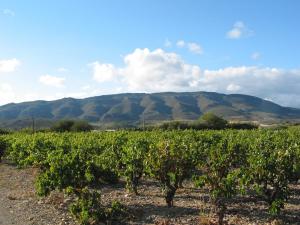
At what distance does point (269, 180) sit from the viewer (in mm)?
11281

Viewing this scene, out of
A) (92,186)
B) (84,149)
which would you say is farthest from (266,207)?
(84,149)

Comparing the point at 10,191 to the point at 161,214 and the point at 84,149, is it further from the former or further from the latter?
the point at 161,214

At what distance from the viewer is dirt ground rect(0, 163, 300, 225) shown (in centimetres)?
1130

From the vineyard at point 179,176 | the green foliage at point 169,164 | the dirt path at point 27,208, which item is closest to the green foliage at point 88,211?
the vineyard at point 179,176

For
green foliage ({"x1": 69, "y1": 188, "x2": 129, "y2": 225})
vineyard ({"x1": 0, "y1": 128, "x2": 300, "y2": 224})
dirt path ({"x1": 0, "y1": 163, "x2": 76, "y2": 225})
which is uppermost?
vineyard ({"x1": 0, "y1": 128, "x2": 300, "y2": 224})

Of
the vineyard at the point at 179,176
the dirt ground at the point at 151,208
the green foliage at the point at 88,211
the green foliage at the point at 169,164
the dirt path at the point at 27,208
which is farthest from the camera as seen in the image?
the green foliage at the point at 169,164

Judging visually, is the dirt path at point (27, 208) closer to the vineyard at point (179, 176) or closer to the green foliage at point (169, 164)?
the vineyard at point (179, 176)

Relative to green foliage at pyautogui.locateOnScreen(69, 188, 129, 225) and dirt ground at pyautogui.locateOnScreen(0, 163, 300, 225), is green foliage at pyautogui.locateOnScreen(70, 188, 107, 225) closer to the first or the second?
green foliage at pyautogui.locateOnScreen(69, 188, 129, 225)

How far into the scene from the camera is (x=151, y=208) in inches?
502

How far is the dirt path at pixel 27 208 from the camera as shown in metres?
11.7

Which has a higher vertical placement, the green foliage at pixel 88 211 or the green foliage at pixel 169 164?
the green foliage at pixel 169 164

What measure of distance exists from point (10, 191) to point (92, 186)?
A: 10.5 feet

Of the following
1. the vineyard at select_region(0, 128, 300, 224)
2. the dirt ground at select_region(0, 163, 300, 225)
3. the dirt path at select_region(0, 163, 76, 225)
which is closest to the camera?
the vineyard at select_region(0, 128, 300, 224)

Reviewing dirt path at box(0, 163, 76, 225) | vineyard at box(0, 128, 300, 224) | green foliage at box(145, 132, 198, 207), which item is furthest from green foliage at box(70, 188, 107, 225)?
green foliage at box(145, 132, 198, 207)
